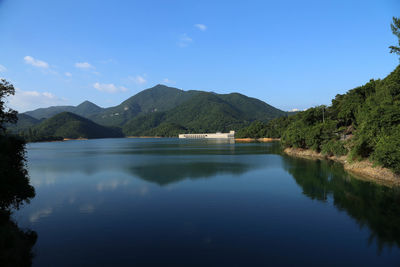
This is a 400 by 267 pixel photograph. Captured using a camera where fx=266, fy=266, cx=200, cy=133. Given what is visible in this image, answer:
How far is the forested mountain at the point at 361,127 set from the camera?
25.9 m

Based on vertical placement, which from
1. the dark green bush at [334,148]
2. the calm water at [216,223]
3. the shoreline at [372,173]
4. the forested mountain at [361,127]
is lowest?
the calm water at [216,223]

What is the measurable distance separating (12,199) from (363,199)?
23.4m

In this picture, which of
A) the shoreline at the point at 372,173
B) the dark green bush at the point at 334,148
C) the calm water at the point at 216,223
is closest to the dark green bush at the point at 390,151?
the shoreline at the point at 372,173

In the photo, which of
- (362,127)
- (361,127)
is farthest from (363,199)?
(361,127)

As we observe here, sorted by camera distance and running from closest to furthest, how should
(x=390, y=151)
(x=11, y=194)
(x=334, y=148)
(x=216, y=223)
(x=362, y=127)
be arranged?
(x=11, y=194) → (x=216, y=223) → (x=390, y=151) → (x=362, y=127) → (x=334, y=148)

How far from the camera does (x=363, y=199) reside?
20953mm

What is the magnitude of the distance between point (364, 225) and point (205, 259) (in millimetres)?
10146

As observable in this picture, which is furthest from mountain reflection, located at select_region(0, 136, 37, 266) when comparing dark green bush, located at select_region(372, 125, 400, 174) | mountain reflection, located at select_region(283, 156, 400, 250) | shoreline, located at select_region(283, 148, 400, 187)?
shoreline, located at select_region(283, 148, 400, 187)

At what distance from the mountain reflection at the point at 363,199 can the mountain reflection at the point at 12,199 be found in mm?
15516

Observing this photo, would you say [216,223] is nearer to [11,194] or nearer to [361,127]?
[11,194]

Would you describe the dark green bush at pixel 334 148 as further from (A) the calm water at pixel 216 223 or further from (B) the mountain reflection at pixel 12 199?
(B) the mountain reflection at pixel 12 199

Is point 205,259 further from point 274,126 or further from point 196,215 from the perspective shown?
point 274,126

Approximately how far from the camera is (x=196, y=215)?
17.5m

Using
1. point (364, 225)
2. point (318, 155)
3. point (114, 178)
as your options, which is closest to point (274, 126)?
point (318, 155)
